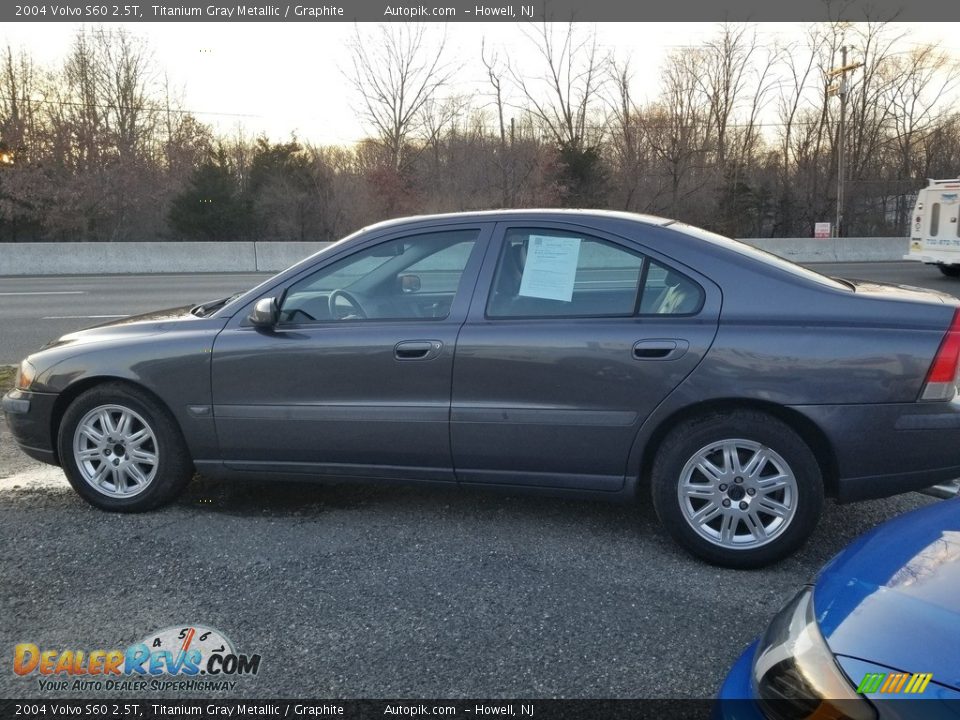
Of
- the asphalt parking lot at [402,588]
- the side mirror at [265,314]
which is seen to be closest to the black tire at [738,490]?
the asphalt parking lot at [402,588]

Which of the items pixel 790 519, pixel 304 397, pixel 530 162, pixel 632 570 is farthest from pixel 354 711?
pixel 530 162

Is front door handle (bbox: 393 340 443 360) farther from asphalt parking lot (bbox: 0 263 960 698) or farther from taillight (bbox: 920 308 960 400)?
taillight (bbox: 920 308 960 400)

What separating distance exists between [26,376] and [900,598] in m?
4.26

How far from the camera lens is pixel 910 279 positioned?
1798 cm

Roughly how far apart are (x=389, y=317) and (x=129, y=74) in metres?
32.6

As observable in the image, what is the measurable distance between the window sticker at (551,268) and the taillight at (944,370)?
155cm

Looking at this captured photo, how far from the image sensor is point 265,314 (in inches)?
152

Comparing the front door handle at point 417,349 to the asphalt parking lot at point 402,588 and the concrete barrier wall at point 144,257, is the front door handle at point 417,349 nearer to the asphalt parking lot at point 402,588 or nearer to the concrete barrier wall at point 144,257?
the asphalt parking lot at point 402,588

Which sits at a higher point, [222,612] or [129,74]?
[129,74]

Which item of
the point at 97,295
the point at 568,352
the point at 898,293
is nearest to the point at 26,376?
the point at 568,352

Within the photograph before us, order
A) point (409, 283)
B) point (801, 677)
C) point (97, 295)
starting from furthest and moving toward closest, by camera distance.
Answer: point (97, 295), point (409, 283), point (801, 677)

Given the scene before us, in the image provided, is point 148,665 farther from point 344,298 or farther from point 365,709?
point 344,298

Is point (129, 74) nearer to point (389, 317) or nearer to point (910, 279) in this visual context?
point (910, 279)

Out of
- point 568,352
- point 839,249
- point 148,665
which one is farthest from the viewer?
point 839,249
